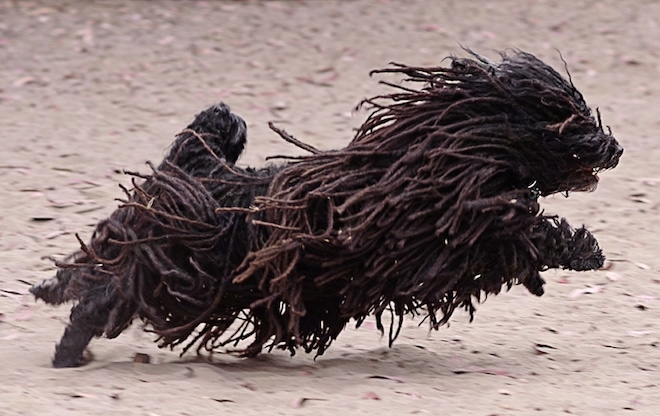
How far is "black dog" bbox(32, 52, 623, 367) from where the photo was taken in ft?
14.6

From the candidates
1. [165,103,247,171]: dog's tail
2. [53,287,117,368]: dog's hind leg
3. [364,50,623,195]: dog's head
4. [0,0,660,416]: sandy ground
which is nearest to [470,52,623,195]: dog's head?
[364,50,623,195]: dog's head

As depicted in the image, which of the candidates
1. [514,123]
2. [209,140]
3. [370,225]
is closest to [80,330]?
[209,140]

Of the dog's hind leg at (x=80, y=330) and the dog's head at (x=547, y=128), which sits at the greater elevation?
the dog's head at (x=547, y=128)

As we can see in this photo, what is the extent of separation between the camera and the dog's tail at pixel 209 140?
487 cm

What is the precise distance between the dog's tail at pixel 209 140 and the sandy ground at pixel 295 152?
0.84 meters

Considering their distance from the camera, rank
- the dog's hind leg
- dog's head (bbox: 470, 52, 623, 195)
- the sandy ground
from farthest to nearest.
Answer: the dog's hind leg, dog's head (bbox: 470, 52, 623, 195), the sandy ground

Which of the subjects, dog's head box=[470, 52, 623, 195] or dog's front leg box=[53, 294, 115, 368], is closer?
dog's head box=[470, 52, 623, 195]

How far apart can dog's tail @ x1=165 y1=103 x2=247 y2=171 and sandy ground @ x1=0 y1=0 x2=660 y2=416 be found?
84 centimetres

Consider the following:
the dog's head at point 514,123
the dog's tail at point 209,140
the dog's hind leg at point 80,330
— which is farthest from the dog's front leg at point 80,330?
the dog's head at point 514,123

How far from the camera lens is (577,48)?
1127cm

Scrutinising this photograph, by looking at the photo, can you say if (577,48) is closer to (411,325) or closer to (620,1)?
(620,1)

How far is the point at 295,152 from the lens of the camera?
875 cm

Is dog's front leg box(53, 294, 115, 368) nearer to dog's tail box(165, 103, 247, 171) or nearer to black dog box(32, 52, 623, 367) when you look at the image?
black dog box(32, 52, 623, 367)

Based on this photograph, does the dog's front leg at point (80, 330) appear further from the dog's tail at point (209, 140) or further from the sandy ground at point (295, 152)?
the dog's tail at point (209, 140)
